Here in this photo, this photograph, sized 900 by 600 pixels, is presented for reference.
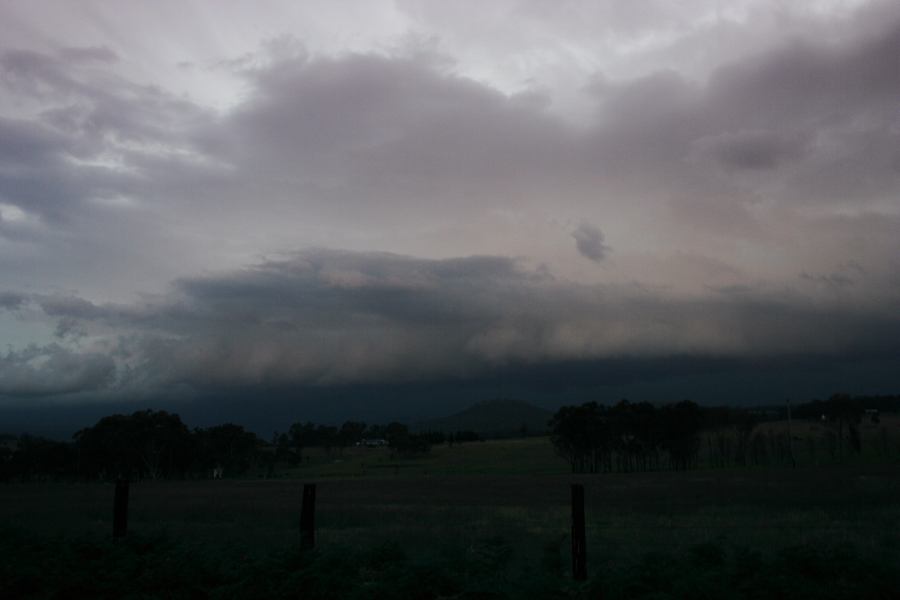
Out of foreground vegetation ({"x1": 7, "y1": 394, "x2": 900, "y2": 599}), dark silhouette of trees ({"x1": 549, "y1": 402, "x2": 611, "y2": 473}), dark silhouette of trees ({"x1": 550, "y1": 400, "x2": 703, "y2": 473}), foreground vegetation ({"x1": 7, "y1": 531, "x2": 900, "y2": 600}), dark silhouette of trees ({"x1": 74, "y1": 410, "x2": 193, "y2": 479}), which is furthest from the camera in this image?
dark silhouette of trees ({"x1": 549, "y1": 402, "x2": 611, "y2": 473})

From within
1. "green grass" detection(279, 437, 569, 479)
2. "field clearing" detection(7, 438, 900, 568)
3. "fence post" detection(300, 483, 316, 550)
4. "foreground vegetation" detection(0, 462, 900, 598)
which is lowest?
"green grass" detection(279, 437, 569, 479)

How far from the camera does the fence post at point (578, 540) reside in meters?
10.5

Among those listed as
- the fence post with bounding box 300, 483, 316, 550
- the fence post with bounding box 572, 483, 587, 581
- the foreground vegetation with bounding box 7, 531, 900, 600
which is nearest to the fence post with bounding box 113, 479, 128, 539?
the foreground vegetation with bounding box 7, 531, 900, 600

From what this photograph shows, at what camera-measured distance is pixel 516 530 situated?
2359 centimetres

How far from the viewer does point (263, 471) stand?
124 m

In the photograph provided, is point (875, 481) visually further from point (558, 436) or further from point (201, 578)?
point (558, 436)

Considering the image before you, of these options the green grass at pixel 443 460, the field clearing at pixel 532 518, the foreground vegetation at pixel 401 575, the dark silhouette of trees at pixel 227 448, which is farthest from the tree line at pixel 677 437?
the foreground vegetation at pixel 401 575

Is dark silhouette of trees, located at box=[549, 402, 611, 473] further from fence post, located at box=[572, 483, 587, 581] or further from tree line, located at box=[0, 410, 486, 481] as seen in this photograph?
fence post, located at box=[572, 483, 587, 581]

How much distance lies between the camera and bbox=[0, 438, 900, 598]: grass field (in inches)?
410

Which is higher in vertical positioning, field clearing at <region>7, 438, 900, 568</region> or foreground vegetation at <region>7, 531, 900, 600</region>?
foreground vegetation at <region>7, 531, 900, 600</region>

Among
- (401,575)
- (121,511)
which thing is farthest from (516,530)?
(401,575)

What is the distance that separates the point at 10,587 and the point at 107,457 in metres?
97.2

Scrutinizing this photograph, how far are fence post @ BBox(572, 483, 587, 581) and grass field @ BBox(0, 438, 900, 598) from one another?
0.24 meters

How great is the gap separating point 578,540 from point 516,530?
44.6 ft
